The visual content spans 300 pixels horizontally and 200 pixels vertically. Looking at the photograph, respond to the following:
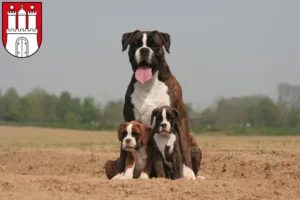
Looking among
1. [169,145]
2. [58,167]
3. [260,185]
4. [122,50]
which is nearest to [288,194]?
[260,185]

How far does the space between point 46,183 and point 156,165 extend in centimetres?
180

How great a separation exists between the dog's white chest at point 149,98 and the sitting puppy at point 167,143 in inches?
11.0

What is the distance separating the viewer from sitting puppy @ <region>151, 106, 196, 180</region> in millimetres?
8250

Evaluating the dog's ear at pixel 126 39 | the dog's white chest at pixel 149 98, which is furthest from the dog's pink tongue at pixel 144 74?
the dog's ear at pixel 126 39

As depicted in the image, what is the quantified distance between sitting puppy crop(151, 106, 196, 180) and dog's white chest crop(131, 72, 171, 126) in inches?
11.0

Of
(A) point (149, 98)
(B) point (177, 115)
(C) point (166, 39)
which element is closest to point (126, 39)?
(C) point (166, 39)

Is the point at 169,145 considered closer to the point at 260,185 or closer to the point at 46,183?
the point at 260,185

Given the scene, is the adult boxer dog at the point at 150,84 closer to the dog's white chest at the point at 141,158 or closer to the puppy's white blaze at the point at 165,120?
the dog's white chest at the point at 141,158

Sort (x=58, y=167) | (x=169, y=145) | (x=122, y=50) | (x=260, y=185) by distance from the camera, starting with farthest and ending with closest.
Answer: (x=58, y=167) → (x=122, y=50) → (x=169, y=145) → (x=260, y=185)

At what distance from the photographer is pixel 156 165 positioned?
8.38m

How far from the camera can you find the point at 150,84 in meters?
8.72

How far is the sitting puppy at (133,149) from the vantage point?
820 cm

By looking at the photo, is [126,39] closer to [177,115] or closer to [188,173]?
[177,115]

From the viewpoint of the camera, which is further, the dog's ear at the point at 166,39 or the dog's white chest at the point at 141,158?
the dog's ear at the point at 166,39
